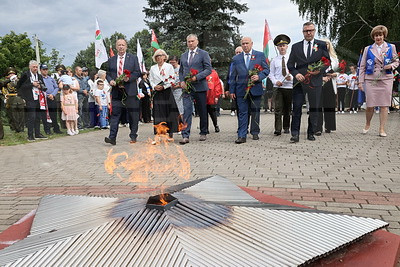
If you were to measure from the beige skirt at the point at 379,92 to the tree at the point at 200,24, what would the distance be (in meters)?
22.9

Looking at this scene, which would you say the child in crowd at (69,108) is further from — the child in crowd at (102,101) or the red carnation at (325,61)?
the red carnation at (325,61)

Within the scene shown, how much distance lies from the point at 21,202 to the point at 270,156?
13.1ft

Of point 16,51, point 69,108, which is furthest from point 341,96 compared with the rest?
point 16,51

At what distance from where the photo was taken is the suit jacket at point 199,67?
8.56 meters

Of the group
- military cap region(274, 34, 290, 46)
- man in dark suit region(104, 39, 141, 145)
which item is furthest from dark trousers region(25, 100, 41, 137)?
military cap region(274, 34, 290, 46)

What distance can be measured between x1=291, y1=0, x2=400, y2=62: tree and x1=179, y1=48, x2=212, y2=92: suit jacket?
A: 1438 centimetres

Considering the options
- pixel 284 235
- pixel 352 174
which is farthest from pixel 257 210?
pixel 352 174

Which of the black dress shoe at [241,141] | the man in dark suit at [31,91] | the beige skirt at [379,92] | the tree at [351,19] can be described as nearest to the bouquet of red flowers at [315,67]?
the beige skirt at [379,92]

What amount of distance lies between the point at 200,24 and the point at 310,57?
24390 millimetres

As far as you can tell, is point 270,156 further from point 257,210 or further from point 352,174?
point 257,210

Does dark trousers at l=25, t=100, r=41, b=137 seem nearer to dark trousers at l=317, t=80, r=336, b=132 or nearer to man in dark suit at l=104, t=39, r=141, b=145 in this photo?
man in dark suit at l=104, t=39, r=141, b=145

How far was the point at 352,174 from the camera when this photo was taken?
4961mm

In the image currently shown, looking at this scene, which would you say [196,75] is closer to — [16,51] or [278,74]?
[278,74]

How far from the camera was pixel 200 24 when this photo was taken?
31.3m
